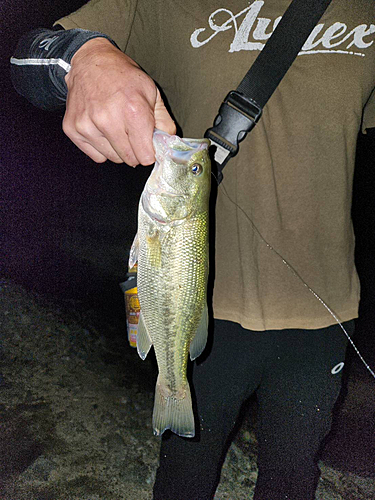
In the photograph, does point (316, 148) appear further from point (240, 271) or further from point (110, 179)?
point (110, 179)

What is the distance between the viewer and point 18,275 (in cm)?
276

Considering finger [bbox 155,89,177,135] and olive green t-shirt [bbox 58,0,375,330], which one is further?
olive green t-shirt [bbox 58,0,375,330]

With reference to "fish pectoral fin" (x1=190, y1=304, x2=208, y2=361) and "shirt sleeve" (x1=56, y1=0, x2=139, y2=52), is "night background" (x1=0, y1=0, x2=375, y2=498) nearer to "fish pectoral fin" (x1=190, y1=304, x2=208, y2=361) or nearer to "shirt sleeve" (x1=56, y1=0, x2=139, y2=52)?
"shirt sleeve" (x1=56, y1=0, x2=139, y2=52)

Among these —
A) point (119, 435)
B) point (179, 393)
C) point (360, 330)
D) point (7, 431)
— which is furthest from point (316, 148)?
point (7, 431)

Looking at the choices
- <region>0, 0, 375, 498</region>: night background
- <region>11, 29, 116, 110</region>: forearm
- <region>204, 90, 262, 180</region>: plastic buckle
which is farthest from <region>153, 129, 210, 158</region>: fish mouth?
<region>0, 0, 375, 498</region>: night background

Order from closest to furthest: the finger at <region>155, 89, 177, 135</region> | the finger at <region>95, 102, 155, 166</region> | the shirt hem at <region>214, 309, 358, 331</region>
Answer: the finger at <region>95, 102, 155, 166</region> → the finger at <region>155, 89, 177, 135</region> → the shirt hem at <region>214, 309, 358, 331</region>

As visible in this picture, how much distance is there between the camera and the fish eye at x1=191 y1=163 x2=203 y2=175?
835 mm

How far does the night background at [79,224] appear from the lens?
2250mm

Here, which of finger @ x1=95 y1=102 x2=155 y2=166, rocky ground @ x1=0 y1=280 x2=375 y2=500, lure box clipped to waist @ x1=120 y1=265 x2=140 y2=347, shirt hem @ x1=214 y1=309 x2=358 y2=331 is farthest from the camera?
rocky ground @ x1=0 y1=280 x2=375 y2=500

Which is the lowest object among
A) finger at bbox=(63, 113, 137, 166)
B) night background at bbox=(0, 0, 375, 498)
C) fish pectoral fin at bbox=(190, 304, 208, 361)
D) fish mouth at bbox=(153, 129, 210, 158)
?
night background at bbox=(0, 0, 375, 498)

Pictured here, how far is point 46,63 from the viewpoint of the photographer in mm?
838

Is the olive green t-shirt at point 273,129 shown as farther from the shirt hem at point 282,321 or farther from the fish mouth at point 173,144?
the fish mouth at point 173,144

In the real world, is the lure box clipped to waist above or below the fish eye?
below

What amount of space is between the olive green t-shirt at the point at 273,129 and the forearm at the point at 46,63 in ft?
0.36
